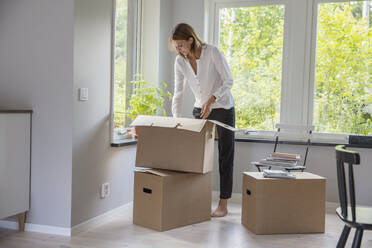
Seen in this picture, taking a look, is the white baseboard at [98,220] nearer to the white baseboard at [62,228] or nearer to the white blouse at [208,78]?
the white baseboard at [62,228]

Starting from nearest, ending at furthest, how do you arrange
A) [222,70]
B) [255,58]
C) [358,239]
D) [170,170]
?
1. [358,239]
2. [170,170]
3. [222,70]
4. [255,58]

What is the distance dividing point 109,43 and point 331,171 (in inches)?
89.1

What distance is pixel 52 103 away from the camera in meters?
2.96

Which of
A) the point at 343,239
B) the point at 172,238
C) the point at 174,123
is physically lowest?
the point at 172,238

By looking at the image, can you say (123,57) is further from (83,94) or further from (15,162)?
(15,162)

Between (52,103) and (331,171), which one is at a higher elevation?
(52,103)

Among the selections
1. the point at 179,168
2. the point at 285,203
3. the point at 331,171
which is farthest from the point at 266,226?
the point at 331,171

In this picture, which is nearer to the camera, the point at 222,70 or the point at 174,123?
the point at 174,123

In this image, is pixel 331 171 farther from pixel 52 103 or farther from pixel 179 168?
pixel 52 103

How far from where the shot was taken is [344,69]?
13.0 ft

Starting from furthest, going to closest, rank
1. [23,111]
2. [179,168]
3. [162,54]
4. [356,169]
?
[162,54] < [356,169] < [179,168] < [23,111]

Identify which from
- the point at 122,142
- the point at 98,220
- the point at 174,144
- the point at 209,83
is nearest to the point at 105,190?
the point at 98,220

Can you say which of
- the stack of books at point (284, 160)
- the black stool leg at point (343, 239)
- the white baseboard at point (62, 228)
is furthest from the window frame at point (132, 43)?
the black stool leg at point (343, 239)

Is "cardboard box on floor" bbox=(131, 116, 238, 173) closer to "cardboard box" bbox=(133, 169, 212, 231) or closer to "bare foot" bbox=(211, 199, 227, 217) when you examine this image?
"cardboard box" bbox=(133, 169, 212, 231)
